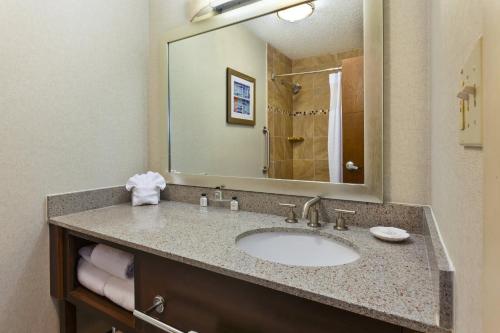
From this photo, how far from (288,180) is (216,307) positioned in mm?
627

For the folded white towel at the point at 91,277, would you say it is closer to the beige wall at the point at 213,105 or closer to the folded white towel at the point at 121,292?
the folded white towel at the point at 121,292

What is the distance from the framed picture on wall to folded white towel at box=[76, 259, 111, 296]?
0.90 metres

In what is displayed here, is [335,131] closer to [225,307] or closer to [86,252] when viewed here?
[225,307]

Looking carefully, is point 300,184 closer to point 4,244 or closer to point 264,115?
point 264,115

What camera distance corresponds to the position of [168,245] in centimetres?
87

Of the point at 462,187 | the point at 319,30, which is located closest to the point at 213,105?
the point at 319,30

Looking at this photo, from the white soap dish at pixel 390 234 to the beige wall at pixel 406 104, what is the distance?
0.12 meters

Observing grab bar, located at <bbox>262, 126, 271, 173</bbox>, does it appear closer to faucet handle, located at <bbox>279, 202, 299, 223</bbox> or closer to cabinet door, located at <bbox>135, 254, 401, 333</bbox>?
faucet handle, located at <bbox>279, 202, 299, 223</bbox>

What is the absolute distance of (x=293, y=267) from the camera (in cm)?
71

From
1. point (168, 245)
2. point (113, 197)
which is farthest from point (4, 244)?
point (168, 245)

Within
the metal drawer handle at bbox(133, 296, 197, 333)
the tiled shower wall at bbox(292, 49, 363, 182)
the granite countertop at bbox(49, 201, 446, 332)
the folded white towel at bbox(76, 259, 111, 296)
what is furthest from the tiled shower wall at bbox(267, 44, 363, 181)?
the folded white towel at bbox(76, 259, 111, 296)

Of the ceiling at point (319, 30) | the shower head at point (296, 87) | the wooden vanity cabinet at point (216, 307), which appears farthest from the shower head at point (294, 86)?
the wooden vanity cabinet at point (216, 307)

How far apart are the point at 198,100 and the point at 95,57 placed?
537 mm

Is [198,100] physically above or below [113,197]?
above
